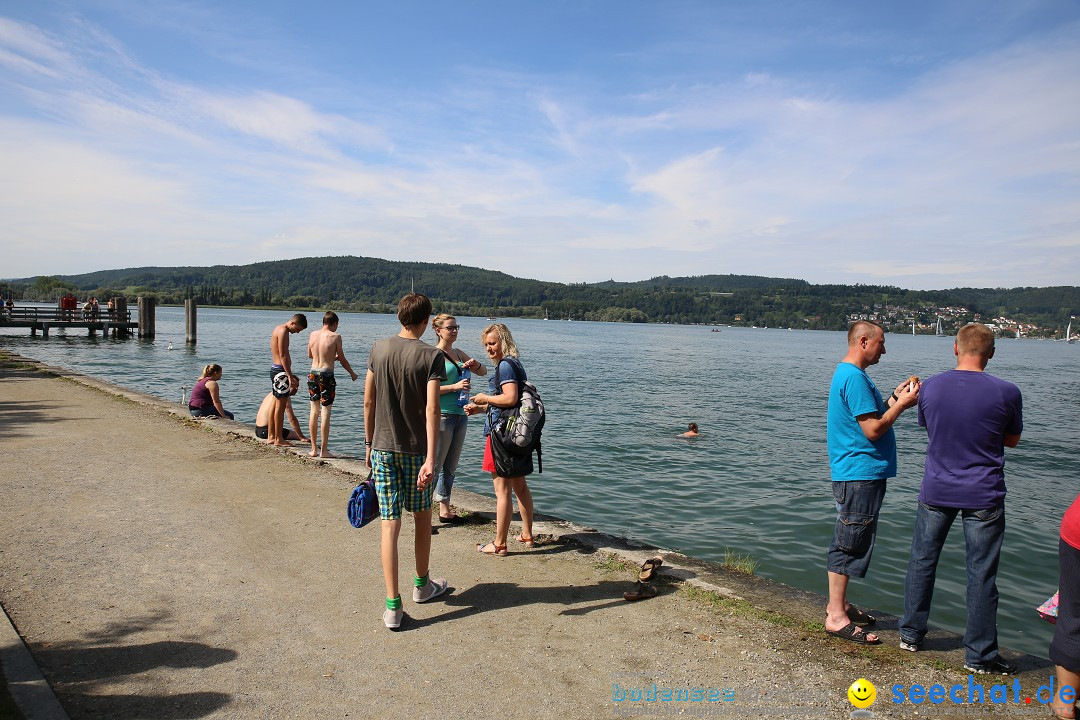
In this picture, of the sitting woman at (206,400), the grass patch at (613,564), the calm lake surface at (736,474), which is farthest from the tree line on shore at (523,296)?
the grass patch at (613,564)

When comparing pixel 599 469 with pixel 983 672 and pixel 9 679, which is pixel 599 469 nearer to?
pixel 983 672

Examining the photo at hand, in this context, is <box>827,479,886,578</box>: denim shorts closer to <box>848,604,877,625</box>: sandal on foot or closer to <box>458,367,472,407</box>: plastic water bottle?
<box>848,604,877,625</box>: sandal on foot

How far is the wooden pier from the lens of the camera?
42.6 metres

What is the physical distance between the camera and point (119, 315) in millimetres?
47281

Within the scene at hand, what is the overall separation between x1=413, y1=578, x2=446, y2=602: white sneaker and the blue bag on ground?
2.12 feet

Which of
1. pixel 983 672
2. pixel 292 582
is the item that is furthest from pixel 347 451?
pixel 983 672

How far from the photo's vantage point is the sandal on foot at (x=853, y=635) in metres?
4.29

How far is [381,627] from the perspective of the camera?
14.1 feet

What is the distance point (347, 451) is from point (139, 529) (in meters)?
6.87

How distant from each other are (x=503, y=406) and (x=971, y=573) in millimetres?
3334

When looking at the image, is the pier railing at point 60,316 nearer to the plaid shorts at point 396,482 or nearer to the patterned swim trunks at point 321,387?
the patterned swim trunks at point 321,387

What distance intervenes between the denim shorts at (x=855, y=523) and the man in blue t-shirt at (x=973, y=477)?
294 millimetres

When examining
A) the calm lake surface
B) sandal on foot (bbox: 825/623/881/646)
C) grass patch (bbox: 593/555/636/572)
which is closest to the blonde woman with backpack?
grass patch (bbox: 593/555/636/572)

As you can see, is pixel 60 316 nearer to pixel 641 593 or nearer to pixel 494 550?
pixel 494 550
